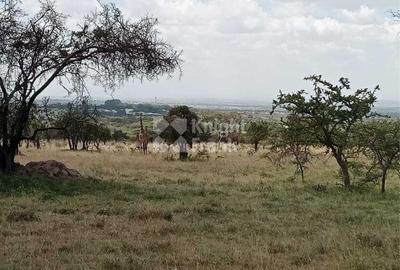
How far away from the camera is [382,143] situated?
1662cm

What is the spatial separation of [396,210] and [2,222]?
934 cm

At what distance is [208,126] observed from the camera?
47156 mm

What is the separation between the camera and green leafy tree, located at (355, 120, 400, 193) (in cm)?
1642

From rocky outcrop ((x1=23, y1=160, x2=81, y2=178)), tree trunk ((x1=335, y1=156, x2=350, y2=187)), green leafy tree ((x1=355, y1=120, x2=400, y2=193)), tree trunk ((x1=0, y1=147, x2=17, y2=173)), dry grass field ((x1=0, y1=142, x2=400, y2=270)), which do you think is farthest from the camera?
tree trunk ((x1=335, y1=156, x2=350, y2=187))

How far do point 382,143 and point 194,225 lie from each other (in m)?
9.20

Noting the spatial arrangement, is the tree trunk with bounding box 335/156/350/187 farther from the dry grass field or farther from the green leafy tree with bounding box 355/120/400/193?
the green leafy tree with bounding box 355/120/400/193

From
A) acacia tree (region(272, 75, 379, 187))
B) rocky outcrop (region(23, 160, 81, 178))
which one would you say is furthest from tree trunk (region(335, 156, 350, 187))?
rocky outcrop (region(23, 160, 81, 178))

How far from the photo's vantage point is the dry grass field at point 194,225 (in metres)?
7.03

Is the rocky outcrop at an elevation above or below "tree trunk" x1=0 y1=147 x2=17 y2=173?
below

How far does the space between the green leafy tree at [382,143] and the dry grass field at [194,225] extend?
92cm

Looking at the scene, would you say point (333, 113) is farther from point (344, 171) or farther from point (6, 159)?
point (6, 159)

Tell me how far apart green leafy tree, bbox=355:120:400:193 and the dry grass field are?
921 mm

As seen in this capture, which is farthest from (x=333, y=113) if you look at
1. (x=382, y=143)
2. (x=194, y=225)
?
(x=194, y=225)

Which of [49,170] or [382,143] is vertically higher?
[382,143]
